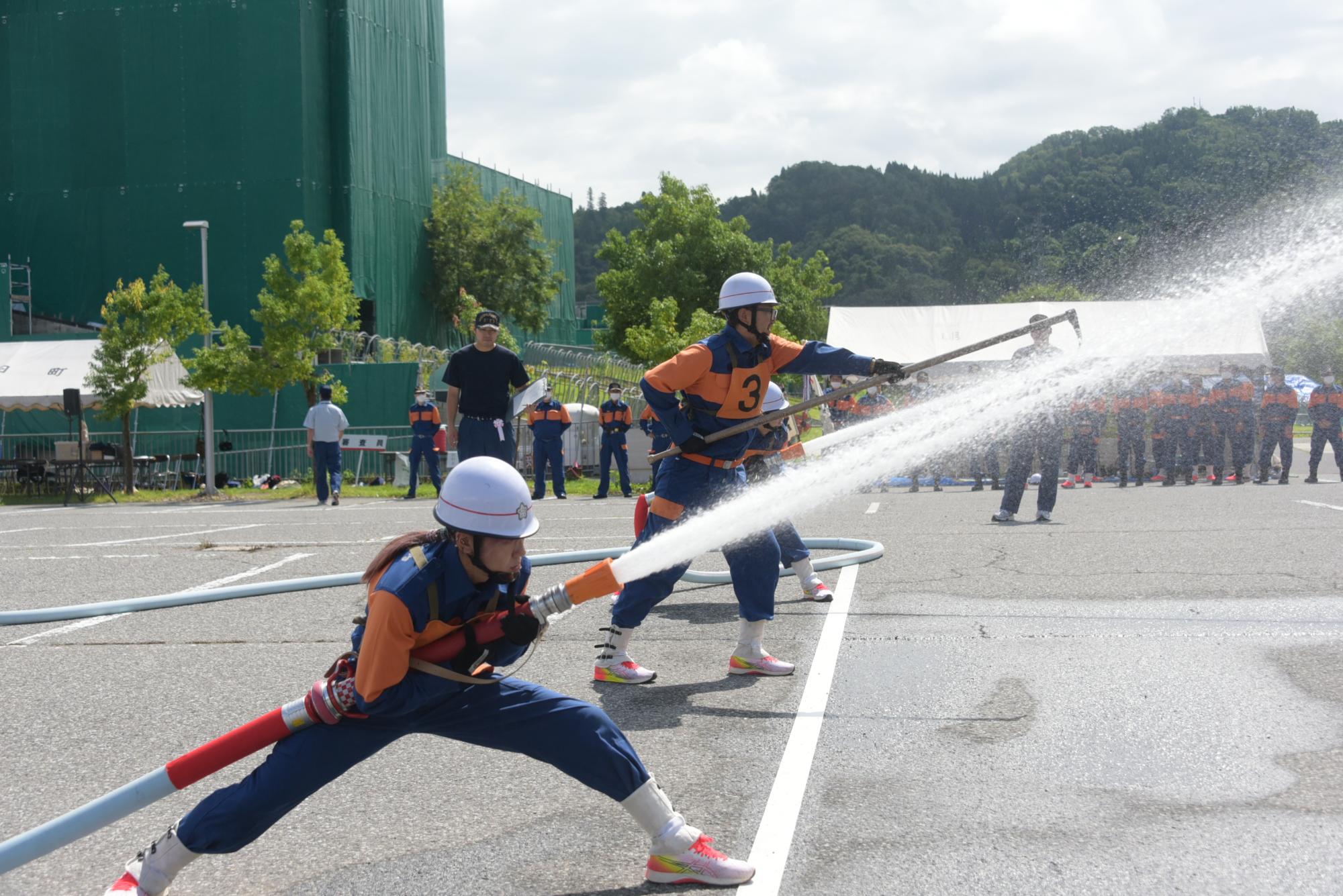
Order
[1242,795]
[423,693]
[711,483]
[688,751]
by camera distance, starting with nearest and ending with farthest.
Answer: [423,693] → [1242,795] → [688,751] → [711,483]

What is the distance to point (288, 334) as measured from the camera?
25922 millimetres

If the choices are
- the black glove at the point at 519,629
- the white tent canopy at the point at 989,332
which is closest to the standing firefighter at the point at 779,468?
the black glove at the point at 519,629

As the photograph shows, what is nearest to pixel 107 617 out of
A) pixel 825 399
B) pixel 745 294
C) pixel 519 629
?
pixel 745 294

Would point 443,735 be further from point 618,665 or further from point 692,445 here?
point 692,445

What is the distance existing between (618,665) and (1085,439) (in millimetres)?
18618

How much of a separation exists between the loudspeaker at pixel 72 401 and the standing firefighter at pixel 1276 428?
21.4 metres

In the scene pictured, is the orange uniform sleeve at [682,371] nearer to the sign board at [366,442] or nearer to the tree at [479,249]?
the sign board at [366,442]

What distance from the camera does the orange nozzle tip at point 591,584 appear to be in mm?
3479

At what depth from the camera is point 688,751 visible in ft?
15.7

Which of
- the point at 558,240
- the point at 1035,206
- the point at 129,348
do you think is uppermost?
the point at 1035,206

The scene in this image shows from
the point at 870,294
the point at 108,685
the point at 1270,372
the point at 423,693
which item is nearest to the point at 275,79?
the point at 1270,372

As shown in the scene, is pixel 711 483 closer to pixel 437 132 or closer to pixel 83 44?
pixel 83 44

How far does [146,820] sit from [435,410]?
1746 centimetres

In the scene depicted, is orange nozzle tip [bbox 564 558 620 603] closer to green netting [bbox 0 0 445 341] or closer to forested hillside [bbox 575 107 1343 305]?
forested hillside [bbox 575 107 1343 305]
